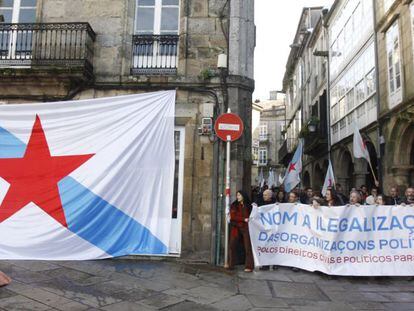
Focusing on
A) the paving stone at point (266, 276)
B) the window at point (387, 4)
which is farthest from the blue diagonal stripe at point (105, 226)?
the window at point (387, 4)

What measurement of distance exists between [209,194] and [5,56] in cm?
546

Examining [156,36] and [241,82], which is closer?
[241,82]

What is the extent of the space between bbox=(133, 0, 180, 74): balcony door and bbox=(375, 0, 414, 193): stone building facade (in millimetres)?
7754

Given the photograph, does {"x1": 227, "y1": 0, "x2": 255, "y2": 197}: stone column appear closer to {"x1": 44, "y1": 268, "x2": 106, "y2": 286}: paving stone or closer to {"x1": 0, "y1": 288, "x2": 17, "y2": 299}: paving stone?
{"x1": 44, "y1": 268, "x2": 106, "y2": 286}: paving stone

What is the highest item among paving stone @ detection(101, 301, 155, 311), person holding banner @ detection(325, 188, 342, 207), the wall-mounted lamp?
the wall-mounted lamp

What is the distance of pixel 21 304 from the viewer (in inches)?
195

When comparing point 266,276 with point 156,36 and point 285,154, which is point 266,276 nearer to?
point 156,36

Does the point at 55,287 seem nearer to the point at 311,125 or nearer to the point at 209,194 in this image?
the point at 209,194

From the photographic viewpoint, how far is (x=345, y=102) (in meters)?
19.8

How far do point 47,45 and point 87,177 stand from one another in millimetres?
3391

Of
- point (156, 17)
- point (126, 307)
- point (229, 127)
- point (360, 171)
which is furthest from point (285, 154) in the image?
point (126, 307)

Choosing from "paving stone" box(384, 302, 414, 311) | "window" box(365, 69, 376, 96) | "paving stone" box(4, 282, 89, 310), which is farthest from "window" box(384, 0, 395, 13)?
"paving stone" box(4, 282, 89, 310)

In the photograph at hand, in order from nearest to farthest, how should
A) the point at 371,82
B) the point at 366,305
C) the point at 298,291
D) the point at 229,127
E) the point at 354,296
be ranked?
1. the point at 366,305
2. the point at 354,296
3. the point at 298,291
4. the point at 229,127
5. the point at 371,82

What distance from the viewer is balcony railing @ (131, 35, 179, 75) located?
884 centimetres
